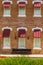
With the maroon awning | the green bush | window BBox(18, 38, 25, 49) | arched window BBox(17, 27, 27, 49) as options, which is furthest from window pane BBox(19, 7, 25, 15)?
the green bush

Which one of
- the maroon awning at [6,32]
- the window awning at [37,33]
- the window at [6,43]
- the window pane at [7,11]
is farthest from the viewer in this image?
the window pane at [7,11]

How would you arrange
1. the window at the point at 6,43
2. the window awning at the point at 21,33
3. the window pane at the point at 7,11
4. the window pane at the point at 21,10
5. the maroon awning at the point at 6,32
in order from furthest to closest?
the window pane at the point at 7,11, the window pane at the point at 21,10, the window at the point at 6,43, the maroon awning at the point at 6,32, the window awning at the point at 21,33

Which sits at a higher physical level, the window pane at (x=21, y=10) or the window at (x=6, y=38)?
the window pane at (x=21, y=10)

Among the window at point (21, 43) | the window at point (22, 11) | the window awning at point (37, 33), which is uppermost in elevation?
the window at point (22, 11)

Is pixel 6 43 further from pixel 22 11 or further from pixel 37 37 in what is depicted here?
pixel 22 11

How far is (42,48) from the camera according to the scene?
89.9 feet

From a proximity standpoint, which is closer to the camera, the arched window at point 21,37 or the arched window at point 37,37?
the arched window at point 37,37

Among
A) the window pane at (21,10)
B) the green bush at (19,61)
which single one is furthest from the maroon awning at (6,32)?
the green bush at (19,61)

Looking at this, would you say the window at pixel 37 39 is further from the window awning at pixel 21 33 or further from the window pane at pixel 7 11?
the window pane at pixel 7 11

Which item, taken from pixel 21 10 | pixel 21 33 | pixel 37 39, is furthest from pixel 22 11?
pixel 37 39

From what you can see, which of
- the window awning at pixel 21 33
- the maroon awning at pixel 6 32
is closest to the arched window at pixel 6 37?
the maroon awning at pixel 6 32

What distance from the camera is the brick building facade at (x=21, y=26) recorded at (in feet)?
90.4

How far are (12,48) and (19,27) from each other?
238 centimetres

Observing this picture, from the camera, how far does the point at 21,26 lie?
27828 millimetres
